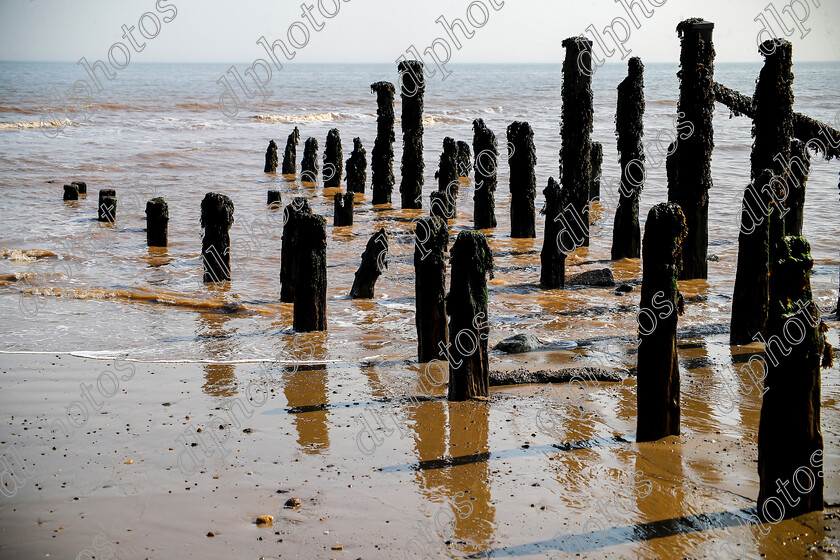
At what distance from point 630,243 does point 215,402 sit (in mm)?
9865

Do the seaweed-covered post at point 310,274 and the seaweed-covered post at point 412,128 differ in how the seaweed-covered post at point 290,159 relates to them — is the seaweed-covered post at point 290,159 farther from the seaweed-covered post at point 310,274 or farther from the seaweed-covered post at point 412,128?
the seaweed-covered post at point 310,274

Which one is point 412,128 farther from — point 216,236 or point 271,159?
point 271,159

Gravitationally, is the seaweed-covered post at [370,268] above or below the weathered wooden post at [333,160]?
below

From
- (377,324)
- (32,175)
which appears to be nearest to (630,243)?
(377,324)

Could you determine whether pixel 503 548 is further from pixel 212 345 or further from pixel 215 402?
pixel 212 345

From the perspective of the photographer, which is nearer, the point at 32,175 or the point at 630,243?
the point at 630,243

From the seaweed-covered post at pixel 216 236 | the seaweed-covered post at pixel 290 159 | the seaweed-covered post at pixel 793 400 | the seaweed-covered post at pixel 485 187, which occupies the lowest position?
the seaweed-covered post at pixel 793 400

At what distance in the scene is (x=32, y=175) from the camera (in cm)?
2697

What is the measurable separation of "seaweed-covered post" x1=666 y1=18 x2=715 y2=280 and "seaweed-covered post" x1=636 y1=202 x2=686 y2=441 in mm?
5188

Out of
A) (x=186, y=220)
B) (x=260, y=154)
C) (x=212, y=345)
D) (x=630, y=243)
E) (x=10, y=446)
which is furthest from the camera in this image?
(x=260, y=154)

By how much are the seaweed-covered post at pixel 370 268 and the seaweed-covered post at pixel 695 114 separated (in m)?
4.57

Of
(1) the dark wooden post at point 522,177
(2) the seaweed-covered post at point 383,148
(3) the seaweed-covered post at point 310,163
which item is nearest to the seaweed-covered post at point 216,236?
(1) the dark wooden post at point 522,177

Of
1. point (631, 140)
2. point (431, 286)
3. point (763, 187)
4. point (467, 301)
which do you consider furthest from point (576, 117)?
point (467, 301)

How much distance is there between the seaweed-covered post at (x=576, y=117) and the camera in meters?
14.5
